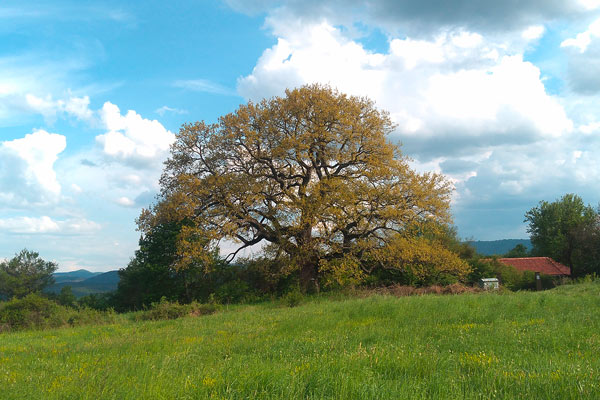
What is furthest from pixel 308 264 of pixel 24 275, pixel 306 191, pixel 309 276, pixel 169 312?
pixel 24 275

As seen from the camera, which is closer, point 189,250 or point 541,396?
point 541,396

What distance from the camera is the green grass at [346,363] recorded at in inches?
179

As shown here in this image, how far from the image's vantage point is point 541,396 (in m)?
→ 4.33

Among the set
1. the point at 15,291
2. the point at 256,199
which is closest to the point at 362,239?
the point at 256,199

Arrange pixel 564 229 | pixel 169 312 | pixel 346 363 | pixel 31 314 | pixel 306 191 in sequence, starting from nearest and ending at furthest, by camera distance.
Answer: pixel 346 363 < pixel 169 312 < pixel 31 314 < pixel 306 191 < pixel 564 229

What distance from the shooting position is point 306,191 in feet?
86.4

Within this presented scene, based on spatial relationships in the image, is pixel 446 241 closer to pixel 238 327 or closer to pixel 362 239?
pixel 362 239

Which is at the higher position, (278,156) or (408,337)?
(278,156)

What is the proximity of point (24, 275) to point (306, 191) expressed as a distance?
180ft

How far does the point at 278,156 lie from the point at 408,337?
18.9m

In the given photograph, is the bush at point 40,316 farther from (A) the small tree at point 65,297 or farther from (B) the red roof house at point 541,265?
(B) the red roof house at point 541,265

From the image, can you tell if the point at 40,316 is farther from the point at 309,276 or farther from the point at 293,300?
the point at 309,276

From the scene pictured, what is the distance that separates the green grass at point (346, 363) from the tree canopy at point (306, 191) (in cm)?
1399

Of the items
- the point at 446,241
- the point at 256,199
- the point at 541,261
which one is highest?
the point at 256,199
